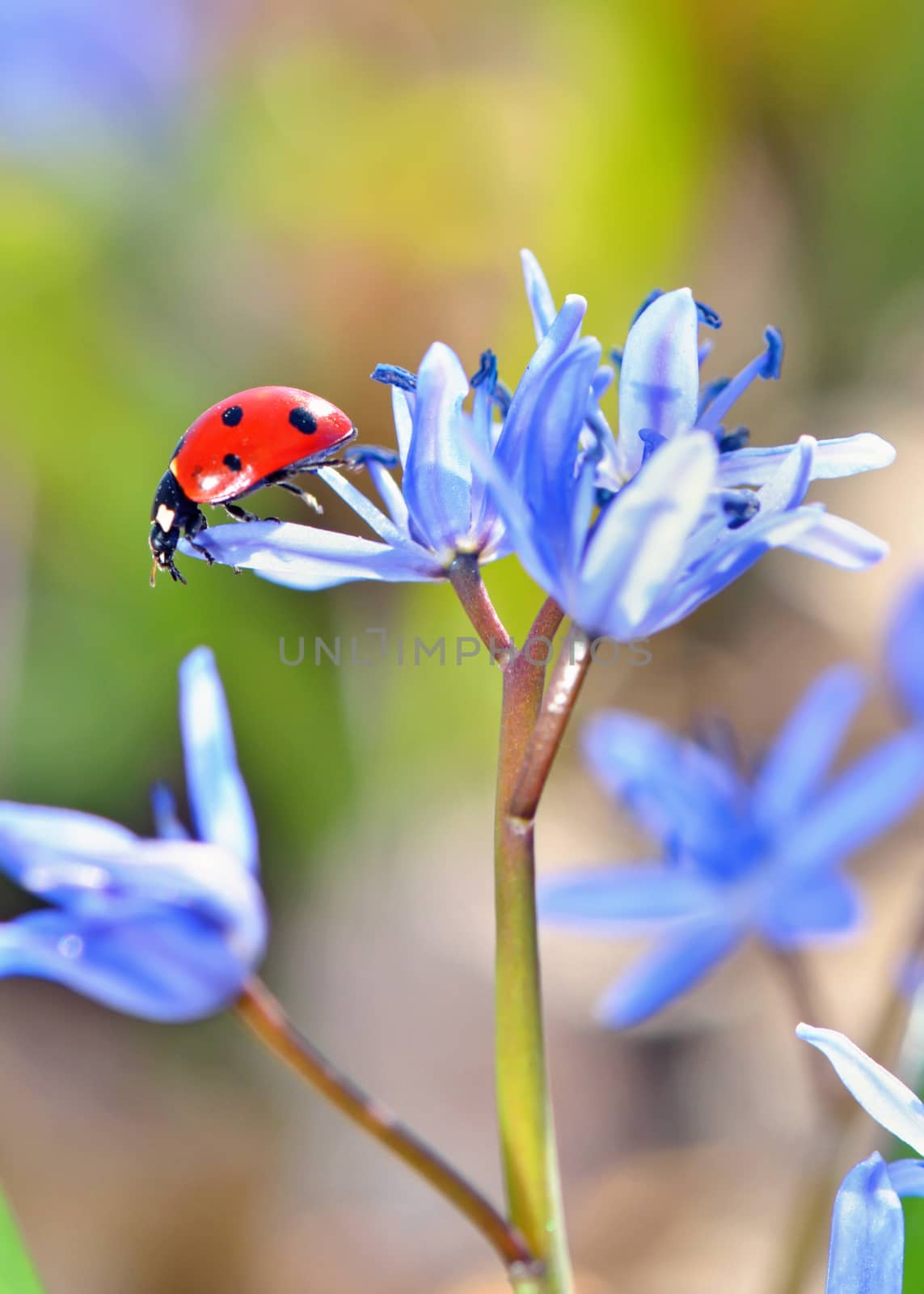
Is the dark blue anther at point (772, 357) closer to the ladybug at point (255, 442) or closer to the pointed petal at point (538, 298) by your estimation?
the pointed petal at point (538, 298)

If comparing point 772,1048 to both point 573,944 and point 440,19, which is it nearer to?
point 573,944

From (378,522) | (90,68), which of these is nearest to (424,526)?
(378,522)

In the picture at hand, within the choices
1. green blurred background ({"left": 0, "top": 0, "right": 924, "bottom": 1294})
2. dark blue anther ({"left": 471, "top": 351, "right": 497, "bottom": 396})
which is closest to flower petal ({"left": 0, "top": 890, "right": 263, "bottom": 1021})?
dark blue anther ({"left": 471, "top": 351, "right": 497, "bottom": 396})

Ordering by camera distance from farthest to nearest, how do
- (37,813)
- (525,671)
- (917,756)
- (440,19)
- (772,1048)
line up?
(440,19) < (772,1048) < (917,756) < (37,813) < (525,671)

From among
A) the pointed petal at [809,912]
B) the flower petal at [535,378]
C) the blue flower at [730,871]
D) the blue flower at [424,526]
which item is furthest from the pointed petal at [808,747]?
the flower petal at [535,378]

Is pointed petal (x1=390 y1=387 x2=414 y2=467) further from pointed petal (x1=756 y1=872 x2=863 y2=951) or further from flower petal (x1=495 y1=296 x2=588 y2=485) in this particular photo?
pointed petal (x1=756 y1=872 x2=863 y2=951)

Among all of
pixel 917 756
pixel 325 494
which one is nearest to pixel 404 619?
pixel 325 494
